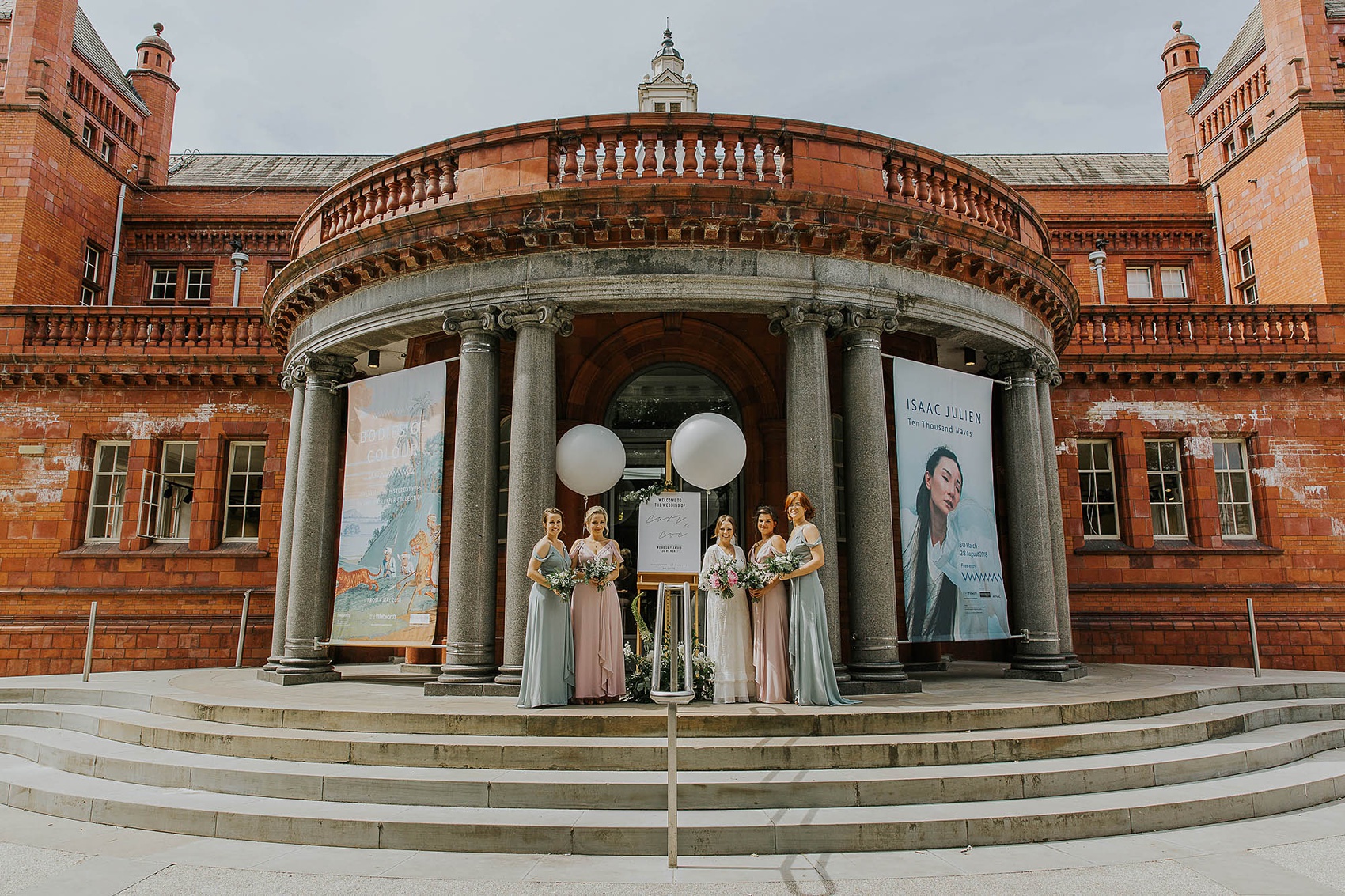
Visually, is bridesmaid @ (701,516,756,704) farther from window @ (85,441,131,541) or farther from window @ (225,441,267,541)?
window @ (85,441,131,541)

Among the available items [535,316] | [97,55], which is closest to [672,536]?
[535,316]

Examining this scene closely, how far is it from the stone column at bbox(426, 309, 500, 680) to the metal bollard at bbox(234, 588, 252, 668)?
6.46 m

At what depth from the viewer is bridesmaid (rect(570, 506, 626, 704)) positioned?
8422 millimetres

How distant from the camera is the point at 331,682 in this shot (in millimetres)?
10797

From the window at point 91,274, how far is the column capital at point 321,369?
41.8 feet

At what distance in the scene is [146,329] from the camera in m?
15.9

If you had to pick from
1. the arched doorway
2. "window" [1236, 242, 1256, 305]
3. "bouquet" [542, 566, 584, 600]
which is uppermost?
"window" [1236, 242, 1256, 305]

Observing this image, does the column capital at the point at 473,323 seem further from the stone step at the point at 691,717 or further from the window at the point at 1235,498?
the window at the point at 1235,498

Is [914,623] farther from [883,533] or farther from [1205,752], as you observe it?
[1205,752]

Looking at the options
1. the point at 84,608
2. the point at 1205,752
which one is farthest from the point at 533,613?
the point at 84,608

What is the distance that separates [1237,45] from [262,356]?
2571cm

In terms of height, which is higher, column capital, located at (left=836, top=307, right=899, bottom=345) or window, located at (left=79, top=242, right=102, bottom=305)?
window, located at (left=79, top=242, right=102, bottom=305)

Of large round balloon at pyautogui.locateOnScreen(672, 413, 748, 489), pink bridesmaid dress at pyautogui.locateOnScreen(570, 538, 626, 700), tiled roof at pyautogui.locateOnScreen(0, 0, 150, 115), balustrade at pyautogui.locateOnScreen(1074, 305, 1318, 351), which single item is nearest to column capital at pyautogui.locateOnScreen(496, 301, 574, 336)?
large round balloon at pyautogui.locateOnScreen(672, 413, 748, 489)

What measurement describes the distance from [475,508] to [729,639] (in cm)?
322
